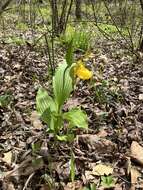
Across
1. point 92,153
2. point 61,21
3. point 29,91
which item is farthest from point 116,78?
point 61,21

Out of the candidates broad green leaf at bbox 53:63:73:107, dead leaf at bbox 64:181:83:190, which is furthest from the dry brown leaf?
broad green leaf at bbox 53:63:73:107

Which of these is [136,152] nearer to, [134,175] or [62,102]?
[134,175]

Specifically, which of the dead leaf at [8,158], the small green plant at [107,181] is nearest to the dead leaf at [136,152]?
the small green plant at [107,181]

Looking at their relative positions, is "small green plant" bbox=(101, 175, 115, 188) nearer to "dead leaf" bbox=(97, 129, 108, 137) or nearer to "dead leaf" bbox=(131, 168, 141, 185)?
"dead leaf" bbox=(131, 168, 141, 185)

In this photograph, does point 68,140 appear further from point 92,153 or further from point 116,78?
point 116,78

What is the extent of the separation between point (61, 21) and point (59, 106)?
451cm

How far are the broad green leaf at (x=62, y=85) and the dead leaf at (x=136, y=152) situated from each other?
63cm

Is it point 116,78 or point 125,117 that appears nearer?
point 125,117

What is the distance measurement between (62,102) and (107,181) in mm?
637

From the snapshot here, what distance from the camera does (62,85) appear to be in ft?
8.96

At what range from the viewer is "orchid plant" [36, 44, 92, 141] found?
2539 mm

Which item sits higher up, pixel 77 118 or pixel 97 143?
pixel 77 118

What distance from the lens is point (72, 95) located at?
376cm

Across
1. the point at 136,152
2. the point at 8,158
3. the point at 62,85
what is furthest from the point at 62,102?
the point at 136,152
